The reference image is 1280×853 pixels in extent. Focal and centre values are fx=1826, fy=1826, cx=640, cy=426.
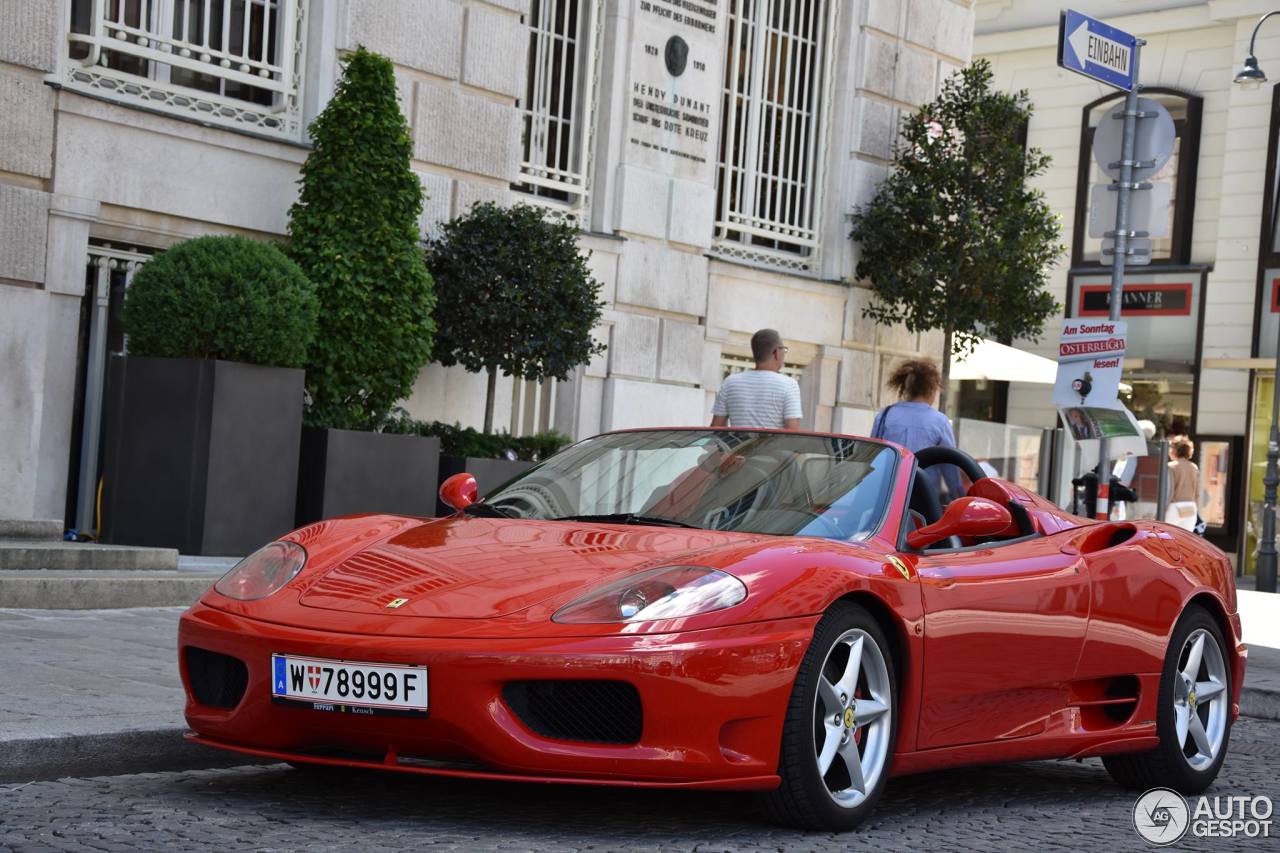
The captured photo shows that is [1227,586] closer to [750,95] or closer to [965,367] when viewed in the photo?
[750,95]

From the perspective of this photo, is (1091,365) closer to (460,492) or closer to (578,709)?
(460,492)

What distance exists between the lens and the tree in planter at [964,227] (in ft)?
56.7

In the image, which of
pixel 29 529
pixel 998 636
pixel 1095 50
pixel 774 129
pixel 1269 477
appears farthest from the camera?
pixel 1269 477

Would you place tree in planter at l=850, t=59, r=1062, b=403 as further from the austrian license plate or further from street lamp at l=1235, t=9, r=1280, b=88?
the austrian license plate

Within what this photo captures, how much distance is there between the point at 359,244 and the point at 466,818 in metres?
7.47

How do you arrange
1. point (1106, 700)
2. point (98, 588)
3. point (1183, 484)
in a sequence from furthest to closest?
point (1183, 484), point (98, 588), point (1106, 700)

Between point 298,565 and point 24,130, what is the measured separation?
667 centimetres

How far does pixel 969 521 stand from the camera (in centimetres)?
551

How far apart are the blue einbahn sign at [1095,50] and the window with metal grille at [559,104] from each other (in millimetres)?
4702

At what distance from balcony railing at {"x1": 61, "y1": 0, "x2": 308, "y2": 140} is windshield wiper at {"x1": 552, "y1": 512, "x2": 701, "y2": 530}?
689 cm

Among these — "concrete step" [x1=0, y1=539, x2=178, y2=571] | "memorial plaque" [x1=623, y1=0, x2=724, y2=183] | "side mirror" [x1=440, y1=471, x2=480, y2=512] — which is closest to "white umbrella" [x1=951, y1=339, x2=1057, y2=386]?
"memorial plaque" [x1=623, y1=0, x2=724, y2=183]

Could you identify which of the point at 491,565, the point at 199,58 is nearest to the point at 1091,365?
the point at 199,58

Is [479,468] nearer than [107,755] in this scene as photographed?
No

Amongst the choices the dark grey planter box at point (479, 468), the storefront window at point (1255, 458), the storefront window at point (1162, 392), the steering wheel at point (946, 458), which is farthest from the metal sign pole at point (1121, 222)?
the storefront window at point (1162, 392)
